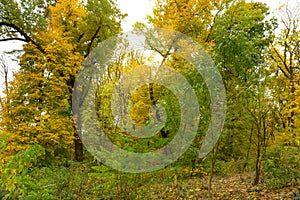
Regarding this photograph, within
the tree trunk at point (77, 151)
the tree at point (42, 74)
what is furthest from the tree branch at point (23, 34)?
the tree trunk at point (77, 151)

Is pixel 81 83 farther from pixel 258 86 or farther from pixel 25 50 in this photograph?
pixel 258 86

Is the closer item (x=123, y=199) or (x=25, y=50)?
(x=123, y=199)

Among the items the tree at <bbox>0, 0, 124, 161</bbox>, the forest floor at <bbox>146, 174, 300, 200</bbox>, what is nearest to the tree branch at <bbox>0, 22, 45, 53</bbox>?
the tree at <bbox>0, 0, 124, 161</bbox>

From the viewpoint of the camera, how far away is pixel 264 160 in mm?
5371

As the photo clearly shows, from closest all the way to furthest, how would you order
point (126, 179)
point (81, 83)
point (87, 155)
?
point (126, 179) → point (81, 83) → point (87, 155)

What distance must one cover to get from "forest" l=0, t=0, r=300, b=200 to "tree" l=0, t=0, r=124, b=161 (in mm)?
48

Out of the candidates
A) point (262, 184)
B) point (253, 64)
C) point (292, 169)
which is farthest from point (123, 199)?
point (253, 64)

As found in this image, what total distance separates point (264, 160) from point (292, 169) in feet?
1.71

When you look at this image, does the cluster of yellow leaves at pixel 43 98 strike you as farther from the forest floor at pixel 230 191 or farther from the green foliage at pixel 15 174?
the green foliage at pixel 15 174

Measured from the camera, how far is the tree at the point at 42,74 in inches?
387

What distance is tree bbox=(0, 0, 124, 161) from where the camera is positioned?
387 inches

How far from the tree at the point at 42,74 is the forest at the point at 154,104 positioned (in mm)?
48

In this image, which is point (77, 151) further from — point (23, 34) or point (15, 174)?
point (15, 174)

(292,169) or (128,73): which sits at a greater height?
(128,73)
